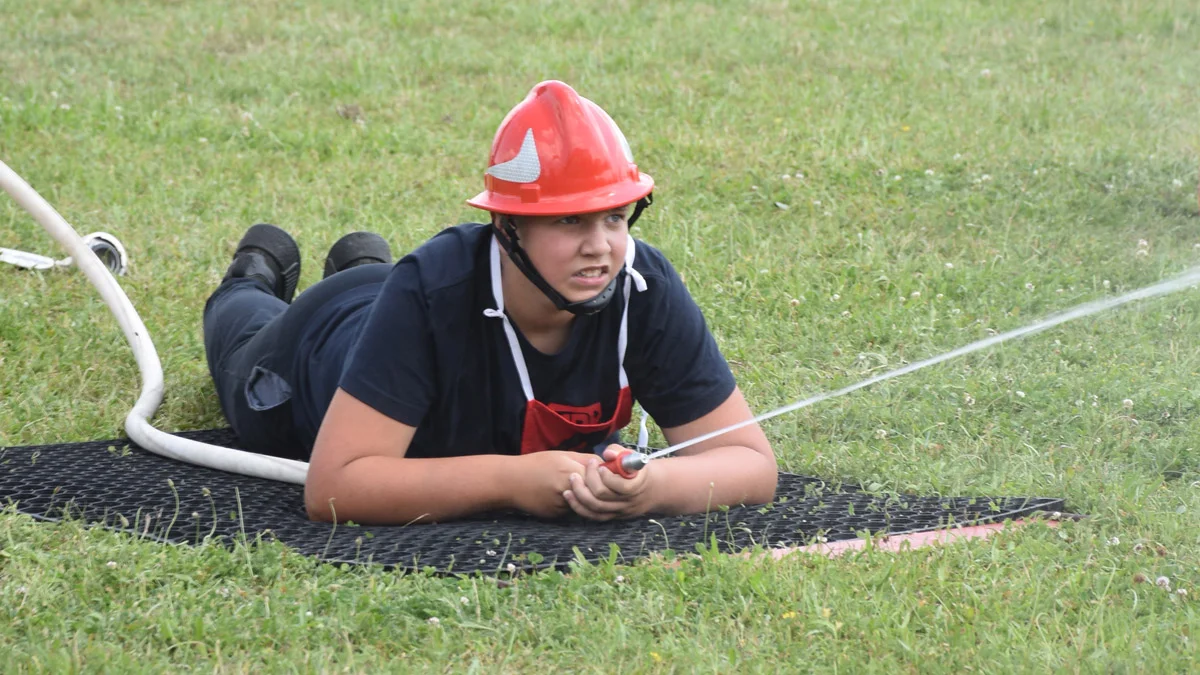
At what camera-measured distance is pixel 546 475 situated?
11.4ft

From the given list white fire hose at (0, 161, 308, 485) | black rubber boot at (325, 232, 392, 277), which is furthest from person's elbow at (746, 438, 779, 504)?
black rubber boot at (325, 232, 392, 277)

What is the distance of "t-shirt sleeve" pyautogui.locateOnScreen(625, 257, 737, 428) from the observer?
11.8 ft

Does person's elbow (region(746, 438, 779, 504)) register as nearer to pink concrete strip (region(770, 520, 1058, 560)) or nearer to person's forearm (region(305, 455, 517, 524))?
pink concrete strip (region(770, 520, 1058, 560))

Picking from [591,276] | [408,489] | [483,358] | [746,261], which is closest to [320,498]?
[408,489]

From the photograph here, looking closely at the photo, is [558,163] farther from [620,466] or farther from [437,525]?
[437,525]

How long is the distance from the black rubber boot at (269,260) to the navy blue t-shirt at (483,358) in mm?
1797

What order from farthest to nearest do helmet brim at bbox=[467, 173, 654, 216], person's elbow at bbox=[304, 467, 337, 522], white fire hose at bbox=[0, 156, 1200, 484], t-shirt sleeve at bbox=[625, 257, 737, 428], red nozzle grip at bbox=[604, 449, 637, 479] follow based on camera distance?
white fire hose at bbox=[0, 156, 1200, 484] < t-shirt sleeve at bbox=[625, 257, 737, 428] < person's elbow at bbox=[304, 467, 337, 522] < red nozzle grip at bbox=[604, 449, 637, 479] < helmet brim at bbox=[467, 173, 654, 216]

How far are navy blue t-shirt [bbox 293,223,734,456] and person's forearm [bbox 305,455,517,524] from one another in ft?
0.40

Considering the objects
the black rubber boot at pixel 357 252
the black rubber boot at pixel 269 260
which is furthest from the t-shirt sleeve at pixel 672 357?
the black rubber boot at pixel 269 260

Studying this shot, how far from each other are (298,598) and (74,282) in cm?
325

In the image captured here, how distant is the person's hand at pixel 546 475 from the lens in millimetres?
3455

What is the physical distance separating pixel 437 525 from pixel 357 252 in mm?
1771

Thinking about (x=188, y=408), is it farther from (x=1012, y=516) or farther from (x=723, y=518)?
(x=1012, y=516)

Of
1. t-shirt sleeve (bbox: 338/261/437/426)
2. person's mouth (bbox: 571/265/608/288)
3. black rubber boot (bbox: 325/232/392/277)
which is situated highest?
person's mouth (bbox: 571/265/608/288)
